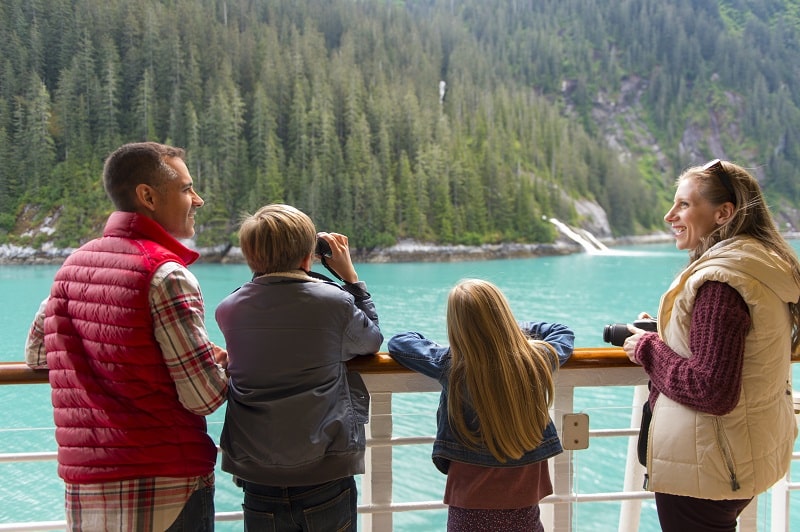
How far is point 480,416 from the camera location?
100 centimetres

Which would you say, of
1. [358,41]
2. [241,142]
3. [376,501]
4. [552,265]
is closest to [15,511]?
[376,501]

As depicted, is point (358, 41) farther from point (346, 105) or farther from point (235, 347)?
point (235, 347)

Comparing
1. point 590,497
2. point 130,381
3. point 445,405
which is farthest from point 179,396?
point 590,497

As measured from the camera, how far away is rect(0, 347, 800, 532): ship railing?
119 centimetres

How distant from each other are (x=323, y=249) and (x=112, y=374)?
17.4 inches

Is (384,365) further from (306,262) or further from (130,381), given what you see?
(130,381)

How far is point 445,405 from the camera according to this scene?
106cm

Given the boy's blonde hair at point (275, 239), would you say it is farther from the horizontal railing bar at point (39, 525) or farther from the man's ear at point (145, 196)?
the horizontal railing bar at point (39, 525)

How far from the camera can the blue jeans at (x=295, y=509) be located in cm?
100

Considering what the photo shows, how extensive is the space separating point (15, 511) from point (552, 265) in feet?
112

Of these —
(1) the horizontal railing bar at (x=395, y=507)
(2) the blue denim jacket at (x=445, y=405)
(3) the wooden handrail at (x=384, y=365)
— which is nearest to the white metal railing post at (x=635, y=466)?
(3) the wooden handrail at (x=384, y=365)

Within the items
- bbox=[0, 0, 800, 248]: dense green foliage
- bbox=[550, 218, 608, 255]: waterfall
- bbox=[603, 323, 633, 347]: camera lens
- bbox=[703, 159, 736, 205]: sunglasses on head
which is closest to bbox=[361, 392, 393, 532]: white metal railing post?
bbox=[603, 323, 633, 347]: camera lens

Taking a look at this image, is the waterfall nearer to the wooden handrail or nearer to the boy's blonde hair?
the wooden handrail

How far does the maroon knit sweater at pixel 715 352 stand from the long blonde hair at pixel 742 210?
129mm
